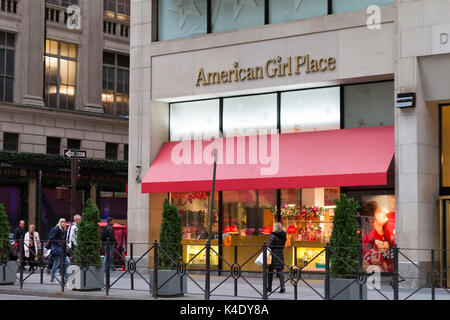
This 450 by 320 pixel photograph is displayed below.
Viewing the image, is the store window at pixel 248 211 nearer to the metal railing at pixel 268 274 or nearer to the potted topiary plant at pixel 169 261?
the metal railing at pixel 268 274

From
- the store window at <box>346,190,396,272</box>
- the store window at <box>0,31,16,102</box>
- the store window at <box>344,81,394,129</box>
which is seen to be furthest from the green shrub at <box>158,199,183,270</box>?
the store window at <box>0,31,16,102</box>

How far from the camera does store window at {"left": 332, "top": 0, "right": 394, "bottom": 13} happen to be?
76.8 ft

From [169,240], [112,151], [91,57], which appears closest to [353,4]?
[169,240]

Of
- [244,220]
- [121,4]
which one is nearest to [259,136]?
[244,220]

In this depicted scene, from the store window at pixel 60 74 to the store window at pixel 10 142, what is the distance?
2801 millimetres

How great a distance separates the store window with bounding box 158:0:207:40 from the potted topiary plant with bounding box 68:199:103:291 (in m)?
9.34

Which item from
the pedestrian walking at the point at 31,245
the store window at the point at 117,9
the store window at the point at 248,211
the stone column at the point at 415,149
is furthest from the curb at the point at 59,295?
the store window at the point at 117,9

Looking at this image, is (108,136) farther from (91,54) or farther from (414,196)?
(414,196)

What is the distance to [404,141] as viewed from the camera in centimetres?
2212

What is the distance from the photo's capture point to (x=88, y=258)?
20.1 metres

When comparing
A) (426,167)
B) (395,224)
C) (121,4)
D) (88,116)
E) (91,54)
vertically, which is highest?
(121,4)

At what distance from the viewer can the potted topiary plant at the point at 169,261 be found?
1850cm

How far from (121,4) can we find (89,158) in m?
9.47

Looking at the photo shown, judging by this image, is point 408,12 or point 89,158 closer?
point 408,12
